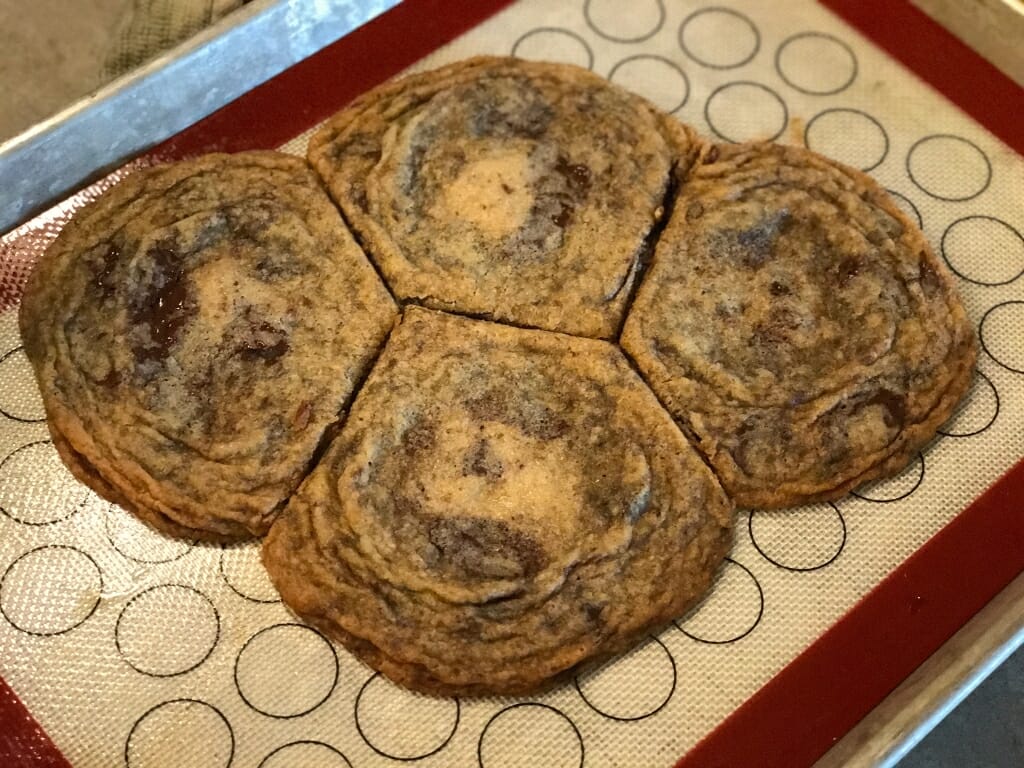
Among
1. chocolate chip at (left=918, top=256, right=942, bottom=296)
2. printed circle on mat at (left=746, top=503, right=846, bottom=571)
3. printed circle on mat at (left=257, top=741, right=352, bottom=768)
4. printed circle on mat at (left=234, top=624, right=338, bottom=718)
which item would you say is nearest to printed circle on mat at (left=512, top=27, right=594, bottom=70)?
chocolate chip at (left=918, top=256, right=942, bottom=296)

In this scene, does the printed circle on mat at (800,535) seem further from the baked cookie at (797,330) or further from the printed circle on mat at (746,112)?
the printed circle on mat at (746,112)

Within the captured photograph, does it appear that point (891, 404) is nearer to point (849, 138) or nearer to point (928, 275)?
point (928, 275)

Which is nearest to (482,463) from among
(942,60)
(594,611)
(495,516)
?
(495,516)

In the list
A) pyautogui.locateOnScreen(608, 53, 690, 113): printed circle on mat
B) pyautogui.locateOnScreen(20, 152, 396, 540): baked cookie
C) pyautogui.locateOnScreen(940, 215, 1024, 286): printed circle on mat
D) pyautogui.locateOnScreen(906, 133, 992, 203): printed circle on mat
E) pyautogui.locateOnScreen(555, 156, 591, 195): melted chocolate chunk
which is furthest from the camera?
pyautogui.locateOnScreen(608, 53, 690, 113): printed circle on mat

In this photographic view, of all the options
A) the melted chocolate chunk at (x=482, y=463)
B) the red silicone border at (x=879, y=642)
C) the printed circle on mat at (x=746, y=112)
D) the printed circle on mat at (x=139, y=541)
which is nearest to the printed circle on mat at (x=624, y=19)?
the printed circle on mat at (x=746, y=112)

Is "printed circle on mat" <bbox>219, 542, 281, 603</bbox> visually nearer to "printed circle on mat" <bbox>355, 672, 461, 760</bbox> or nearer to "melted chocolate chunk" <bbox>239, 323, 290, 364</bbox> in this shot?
"printed circle on mat" <bbox>355, 672, 461, 760</bbox>

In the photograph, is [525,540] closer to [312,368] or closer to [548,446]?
[548,446]

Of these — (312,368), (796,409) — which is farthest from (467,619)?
(796,409)
